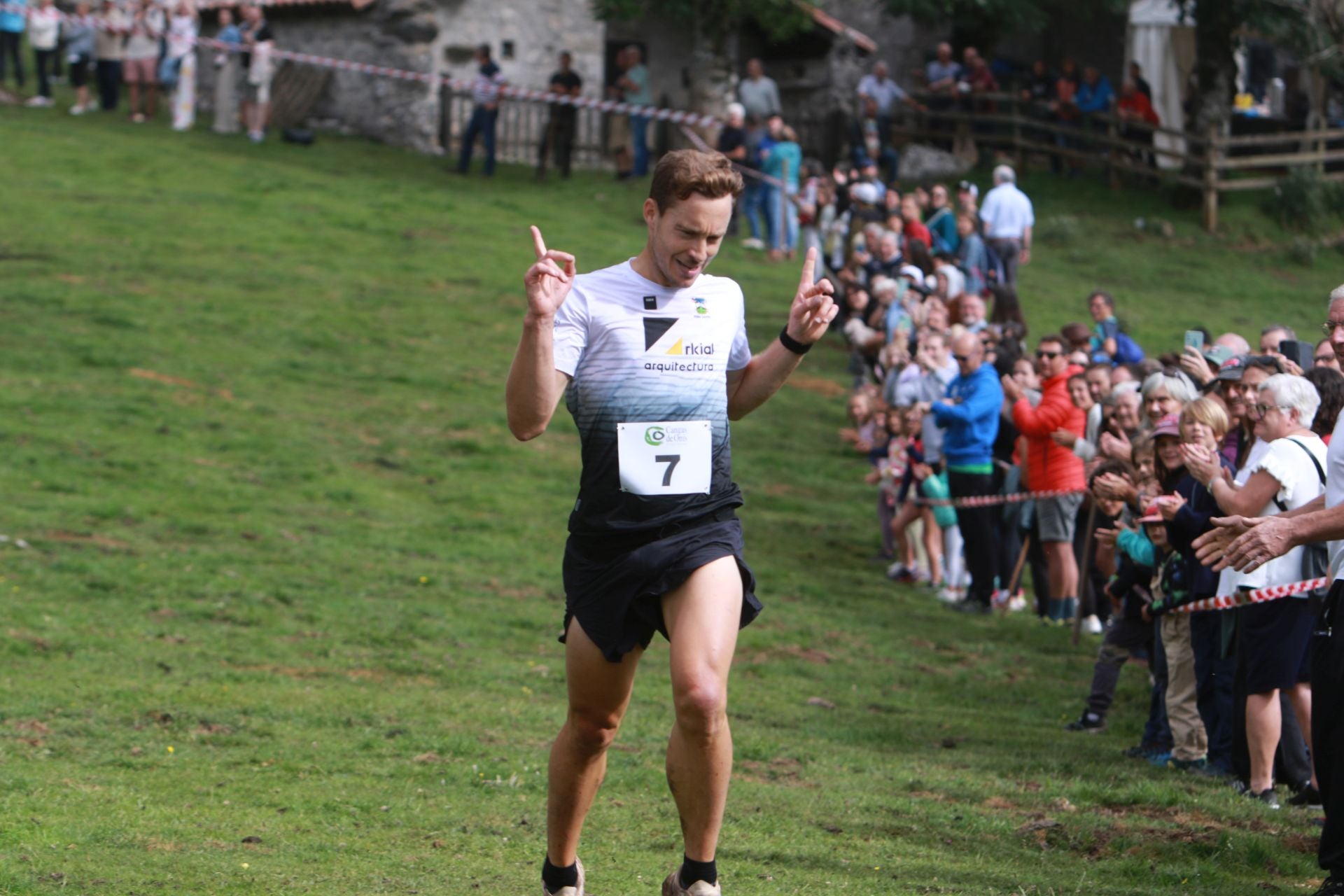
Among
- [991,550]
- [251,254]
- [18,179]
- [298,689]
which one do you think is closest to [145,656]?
[298,689]

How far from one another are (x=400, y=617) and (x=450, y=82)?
2346cm

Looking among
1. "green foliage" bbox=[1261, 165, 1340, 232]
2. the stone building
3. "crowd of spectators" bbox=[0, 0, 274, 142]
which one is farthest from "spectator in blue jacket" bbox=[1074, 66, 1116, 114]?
"crowd of spectators" bbox=[0, 0, 274, 142]

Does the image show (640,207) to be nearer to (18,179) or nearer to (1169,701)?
(18,179)

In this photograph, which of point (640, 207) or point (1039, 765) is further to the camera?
point (640, 207)

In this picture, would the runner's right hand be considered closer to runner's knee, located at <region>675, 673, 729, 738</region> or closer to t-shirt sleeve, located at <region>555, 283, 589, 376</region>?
t-shirt sleeve, located at <region>555, 283, 589, 376</region>

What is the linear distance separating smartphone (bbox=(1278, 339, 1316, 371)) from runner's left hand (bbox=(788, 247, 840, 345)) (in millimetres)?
4151

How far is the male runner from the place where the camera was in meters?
5.26

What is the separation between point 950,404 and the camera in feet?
45.9

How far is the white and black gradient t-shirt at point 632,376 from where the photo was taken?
17.6 ft

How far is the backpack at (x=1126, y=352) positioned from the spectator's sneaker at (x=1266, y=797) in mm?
7288

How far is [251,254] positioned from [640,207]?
810cm

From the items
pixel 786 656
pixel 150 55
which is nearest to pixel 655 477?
pixel 786 656

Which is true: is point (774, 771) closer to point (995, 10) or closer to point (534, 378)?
point (534, 378)

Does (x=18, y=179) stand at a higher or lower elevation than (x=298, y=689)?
higher
